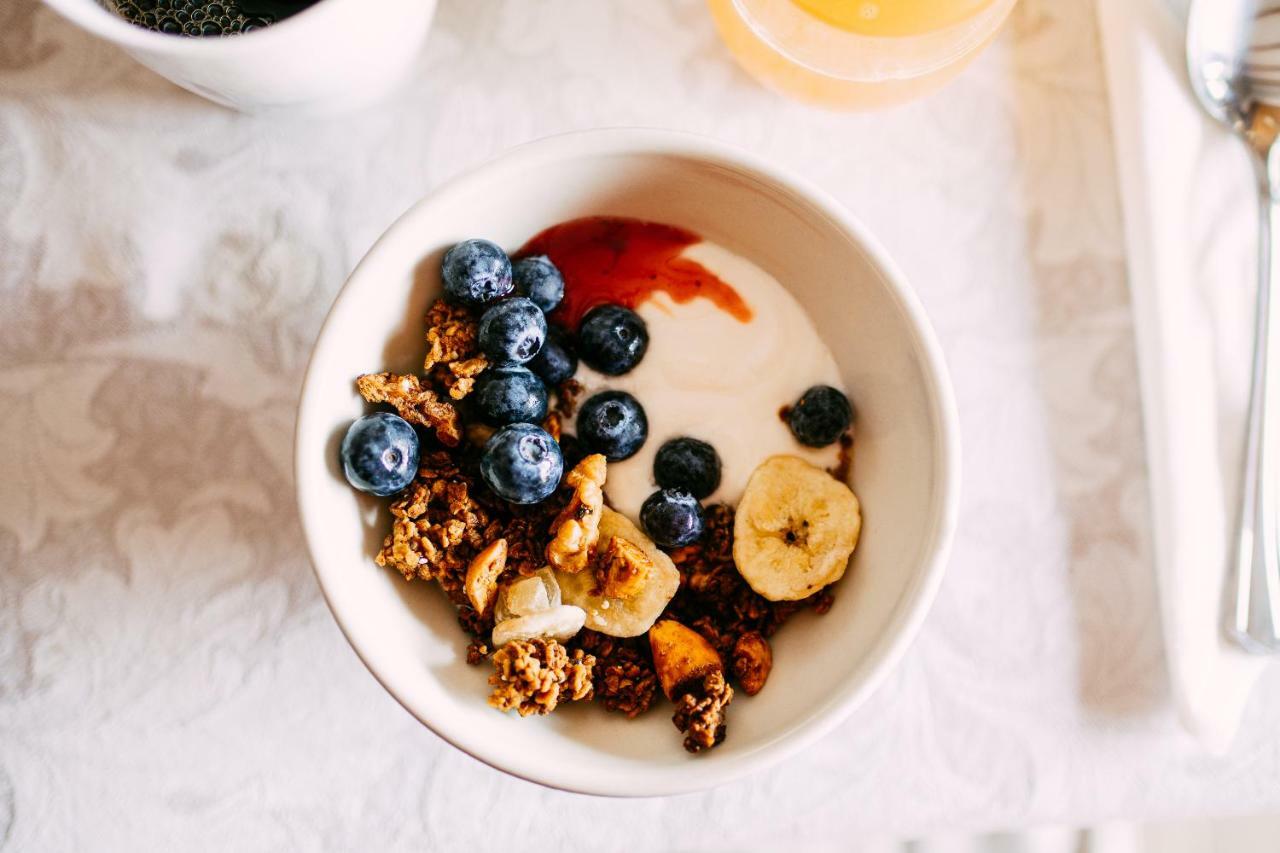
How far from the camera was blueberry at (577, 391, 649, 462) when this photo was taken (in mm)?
685

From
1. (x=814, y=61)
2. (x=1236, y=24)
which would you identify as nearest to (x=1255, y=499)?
(x=1236, y=24)

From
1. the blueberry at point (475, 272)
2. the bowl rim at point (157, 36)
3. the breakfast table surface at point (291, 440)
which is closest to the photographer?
the bowl rim at point (157, 36)

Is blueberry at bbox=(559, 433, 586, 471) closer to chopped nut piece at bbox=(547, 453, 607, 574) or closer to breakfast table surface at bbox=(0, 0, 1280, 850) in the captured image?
chopped nut piece at bbox=(547, 453, 607, 574)

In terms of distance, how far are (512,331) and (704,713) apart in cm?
28

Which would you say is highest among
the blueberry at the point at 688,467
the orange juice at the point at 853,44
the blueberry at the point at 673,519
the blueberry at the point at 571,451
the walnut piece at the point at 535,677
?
the orange juice at the point at 853,44

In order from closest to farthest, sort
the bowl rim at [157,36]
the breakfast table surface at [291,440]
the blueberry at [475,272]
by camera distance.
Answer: the bowl rim at [157,36], the blueberry at [475,272], the breakfast table surface at [291,440]

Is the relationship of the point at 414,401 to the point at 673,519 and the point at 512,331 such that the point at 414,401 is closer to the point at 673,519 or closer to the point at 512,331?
the point at 512,331

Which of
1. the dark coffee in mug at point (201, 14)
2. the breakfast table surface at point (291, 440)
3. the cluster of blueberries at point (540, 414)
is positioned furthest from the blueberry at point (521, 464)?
the dark coffee in mug at point (201, 14)

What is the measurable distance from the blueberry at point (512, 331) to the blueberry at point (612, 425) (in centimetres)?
7

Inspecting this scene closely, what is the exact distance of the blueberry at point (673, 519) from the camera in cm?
66

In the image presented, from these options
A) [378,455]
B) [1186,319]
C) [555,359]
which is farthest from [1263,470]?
[378,455]

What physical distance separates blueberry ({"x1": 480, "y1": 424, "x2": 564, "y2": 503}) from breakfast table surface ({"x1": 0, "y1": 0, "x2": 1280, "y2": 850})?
215mm

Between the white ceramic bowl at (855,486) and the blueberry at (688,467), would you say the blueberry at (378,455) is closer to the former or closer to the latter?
the white ceramic bowl at (855,486)

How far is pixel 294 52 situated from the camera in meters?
0.59
